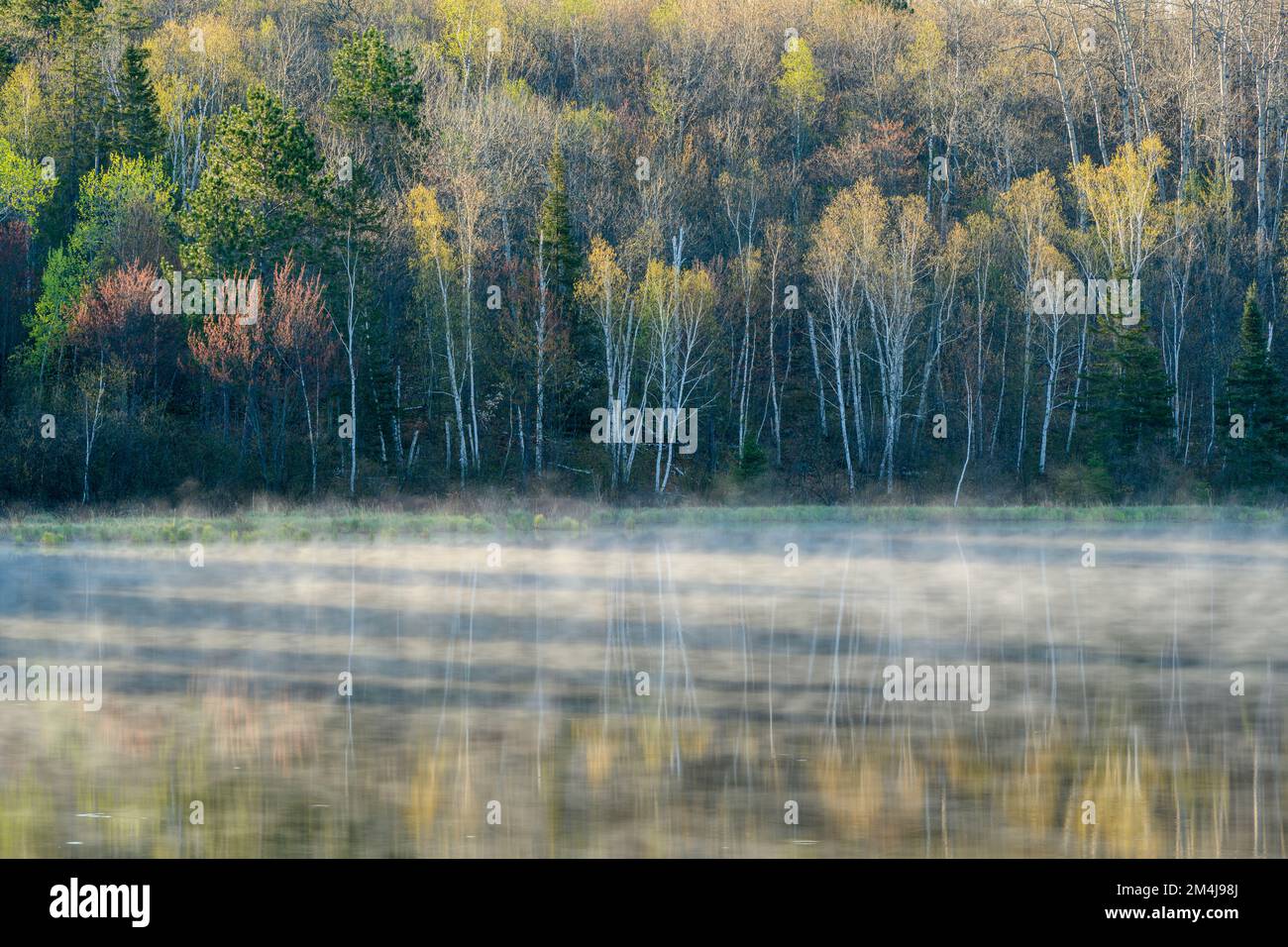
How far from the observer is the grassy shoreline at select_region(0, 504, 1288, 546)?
33406 millimetres

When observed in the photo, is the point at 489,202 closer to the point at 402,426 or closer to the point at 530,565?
the point at 402,426

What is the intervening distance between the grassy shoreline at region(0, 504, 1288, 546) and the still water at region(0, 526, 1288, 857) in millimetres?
6489

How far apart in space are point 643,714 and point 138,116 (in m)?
46.7

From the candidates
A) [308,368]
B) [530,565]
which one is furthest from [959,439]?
[530,565]

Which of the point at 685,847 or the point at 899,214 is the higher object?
the point at 899,214

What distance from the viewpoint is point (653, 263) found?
5022 cm

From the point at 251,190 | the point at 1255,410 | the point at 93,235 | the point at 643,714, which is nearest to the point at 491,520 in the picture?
the point at 251,190

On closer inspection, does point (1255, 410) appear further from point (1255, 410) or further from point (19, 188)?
point (19, 188)

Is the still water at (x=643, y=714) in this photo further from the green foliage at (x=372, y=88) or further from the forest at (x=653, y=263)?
the green foliage at (x=372, y=88)

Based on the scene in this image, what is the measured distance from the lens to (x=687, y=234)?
58.2 m

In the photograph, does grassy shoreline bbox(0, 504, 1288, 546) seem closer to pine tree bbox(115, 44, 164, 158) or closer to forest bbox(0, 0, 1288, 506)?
forest bbox(0, 0, 1288, 506)

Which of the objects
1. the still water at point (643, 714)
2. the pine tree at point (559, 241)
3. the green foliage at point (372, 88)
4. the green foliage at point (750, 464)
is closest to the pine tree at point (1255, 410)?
the green foliage at point (750, 464)

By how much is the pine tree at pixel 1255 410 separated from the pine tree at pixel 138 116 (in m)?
38.8

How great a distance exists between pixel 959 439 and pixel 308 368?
24.0 metres
